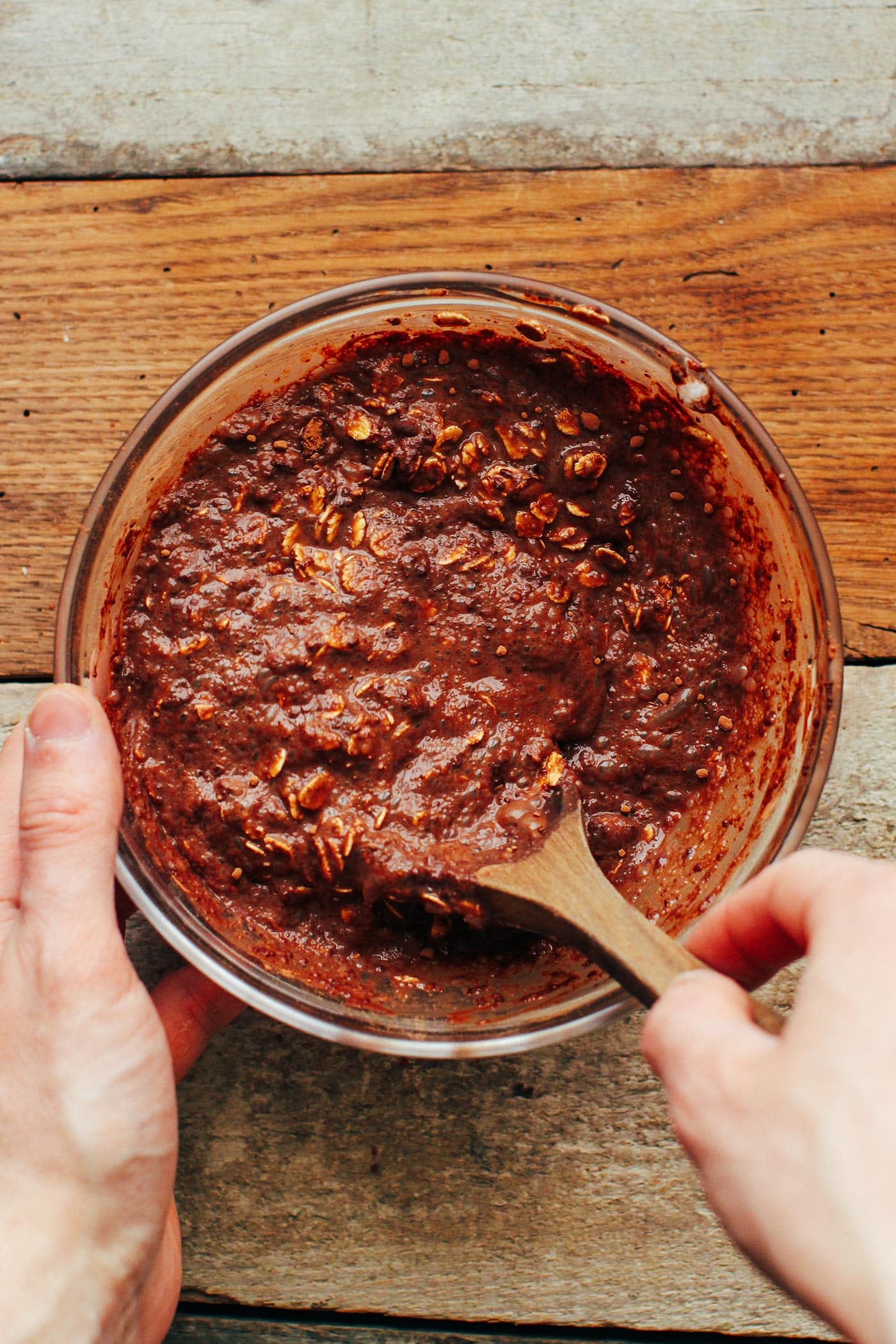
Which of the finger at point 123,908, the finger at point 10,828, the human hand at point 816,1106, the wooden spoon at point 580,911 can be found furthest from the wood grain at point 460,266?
the human hand at point 816,1106

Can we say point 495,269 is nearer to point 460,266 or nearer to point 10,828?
point 460,266

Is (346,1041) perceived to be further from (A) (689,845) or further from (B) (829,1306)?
(B) (829,1306)

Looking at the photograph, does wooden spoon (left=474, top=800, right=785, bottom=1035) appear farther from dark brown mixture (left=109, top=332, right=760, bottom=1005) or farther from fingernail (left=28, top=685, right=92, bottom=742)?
fingernail (left=28, top=685, right=92, bottom=742)

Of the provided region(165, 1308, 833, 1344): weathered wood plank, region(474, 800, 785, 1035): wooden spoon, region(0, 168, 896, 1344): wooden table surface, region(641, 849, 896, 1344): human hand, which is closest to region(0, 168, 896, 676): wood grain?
region(0, 168, 896, 1344): wooden table surface

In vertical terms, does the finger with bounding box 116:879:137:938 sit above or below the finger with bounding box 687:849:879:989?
Result: below

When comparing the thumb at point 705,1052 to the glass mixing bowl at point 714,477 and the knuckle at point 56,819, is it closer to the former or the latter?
the glass mixing bowl at point 714,477

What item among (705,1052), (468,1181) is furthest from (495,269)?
(468,1181)
